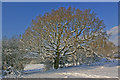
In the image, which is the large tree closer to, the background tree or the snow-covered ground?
the background tree

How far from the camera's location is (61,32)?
13.8 metres

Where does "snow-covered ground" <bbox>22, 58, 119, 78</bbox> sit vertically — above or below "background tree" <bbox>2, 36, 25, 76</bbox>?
below

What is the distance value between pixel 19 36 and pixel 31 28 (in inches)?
68.6

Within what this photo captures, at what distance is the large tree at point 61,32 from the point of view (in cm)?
1366

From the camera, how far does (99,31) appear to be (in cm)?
1430

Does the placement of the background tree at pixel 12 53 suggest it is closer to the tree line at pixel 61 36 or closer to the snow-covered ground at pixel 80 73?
the tree line at pixel 61 36

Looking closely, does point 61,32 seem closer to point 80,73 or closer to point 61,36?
point 61,36

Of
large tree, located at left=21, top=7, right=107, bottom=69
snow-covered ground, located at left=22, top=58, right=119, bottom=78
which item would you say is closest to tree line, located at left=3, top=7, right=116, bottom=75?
large tree, located at left=21, top=7, right=107, bottom=69

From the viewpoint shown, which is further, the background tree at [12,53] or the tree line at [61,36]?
the tree line at [61,36]

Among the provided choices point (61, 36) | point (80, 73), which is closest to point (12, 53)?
point (61, 36)

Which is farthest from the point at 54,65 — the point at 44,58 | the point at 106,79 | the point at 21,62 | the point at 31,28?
the point at 106,79

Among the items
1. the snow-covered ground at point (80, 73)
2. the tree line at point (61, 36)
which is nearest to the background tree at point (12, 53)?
the tree line at point (61, 36)

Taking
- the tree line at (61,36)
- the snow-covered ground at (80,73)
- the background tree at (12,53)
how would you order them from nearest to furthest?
1. the snow-covered ground at (80,73)
2. the background tree at (12,53)
3. the tree line at (61,36)

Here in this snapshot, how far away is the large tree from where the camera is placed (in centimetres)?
1366
